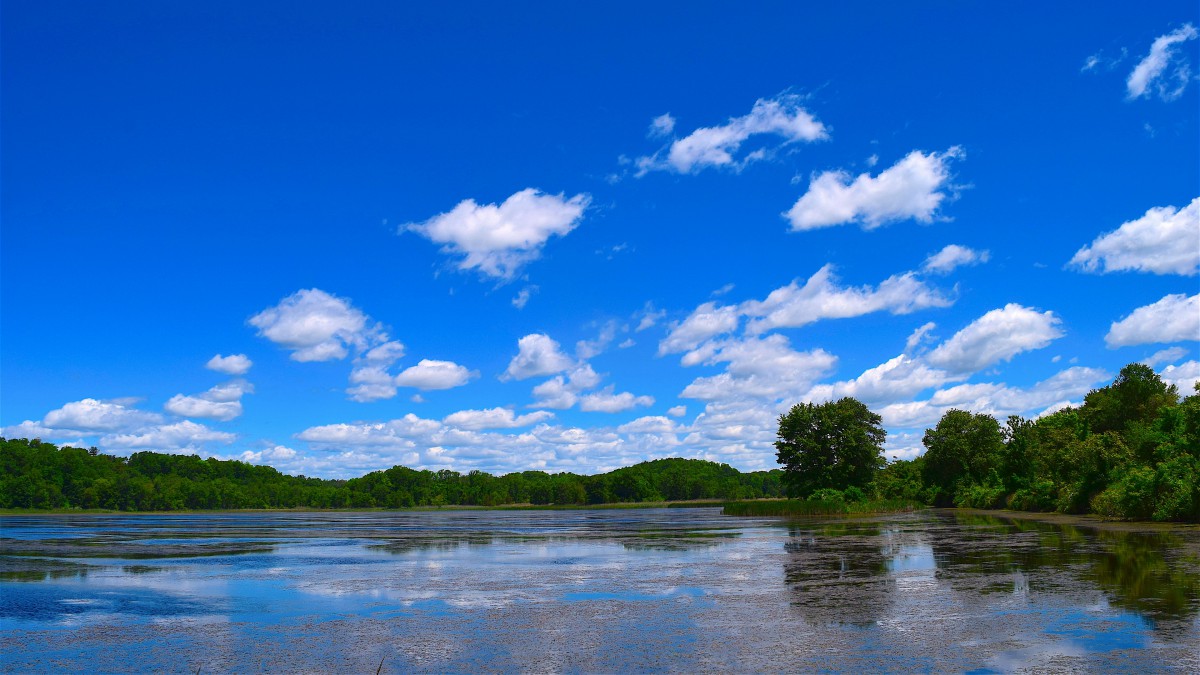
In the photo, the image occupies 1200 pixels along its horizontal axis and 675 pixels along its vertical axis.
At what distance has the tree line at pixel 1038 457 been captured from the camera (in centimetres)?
4684

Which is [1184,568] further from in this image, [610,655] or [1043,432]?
[1043,432]

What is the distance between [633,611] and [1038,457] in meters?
71.9

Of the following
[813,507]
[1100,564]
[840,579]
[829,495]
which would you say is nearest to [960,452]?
[829,495]

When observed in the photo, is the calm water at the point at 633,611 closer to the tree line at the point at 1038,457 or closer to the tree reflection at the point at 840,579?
the tree reflection at the point at 840,579

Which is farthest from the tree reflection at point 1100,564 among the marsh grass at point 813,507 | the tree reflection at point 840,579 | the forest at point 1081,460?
the marsh grass at point 813,507

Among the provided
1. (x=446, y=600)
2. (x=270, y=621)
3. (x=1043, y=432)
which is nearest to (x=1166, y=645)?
(x=446, y=600)

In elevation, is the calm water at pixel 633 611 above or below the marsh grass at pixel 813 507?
above

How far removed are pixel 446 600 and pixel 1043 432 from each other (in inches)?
3088

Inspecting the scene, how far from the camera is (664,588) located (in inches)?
864

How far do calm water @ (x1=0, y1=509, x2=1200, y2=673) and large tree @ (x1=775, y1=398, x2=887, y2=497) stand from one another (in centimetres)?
5765

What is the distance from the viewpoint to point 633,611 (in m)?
17.9

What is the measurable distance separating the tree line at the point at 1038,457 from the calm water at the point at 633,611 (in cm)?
1567

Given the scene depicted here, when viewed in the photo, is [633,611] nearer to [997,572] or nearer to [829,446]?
[997,572]

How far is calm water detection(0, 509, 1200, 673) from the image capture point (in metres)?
13.1
